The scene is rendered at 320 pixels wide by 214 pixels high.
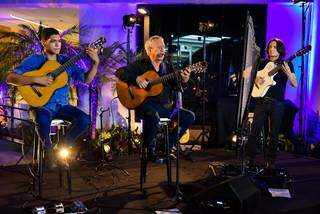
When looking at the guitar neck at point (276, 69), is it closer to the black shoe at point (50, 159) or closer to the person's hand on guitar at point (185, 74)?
the person's hand on guitar at point (185, 74)

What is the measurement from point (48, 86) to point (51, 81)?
0.07 meters

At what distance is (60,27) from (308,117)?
8.86 m

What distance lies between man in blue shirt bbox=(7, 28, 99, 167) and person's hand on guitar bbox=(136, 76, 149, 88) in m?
0.48

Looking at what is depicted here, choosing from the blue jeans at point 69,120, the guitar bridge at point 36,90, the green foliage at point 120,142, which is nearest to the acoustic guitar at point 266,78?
the blue jeans at point 69,120

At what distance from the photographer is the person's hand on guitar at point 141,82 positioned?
4.46m

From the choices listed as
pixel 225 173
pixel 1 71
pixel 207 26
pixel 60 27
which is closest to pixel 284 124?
pixel 207 26

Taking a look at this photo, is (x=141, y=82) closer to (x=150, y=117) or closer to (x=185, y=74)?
(x=150, y=117)

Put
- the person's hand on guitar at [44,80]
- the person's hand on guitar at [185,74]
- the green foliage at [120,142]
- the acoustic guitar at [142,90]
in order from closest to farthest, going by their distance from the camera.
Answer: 1. the person's hand on guitar at [44,80]
2. the person's hand on guitar at [185,74]
3. the acoustic guitar at [142,90]
4. the green foliage at [120,142]

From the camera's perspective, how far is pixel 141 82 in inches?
176

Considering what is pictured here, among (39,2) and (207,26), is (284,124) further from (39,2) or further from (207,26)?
(39,2)

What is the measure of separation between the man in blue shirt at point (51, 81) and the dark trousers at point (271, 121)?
7.57 ft

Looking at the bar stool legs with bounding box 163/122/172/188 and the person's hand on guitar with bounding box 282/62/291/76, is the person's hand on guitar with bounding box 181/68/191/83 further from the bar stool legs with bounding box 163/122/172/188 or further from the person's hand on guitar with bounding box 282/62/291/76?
the person's hand on guitar with bounding box 282/62/291/76

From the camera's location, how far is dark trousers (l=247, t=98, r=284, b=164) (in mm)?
5402

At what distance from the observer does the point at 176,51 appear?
8609mm
